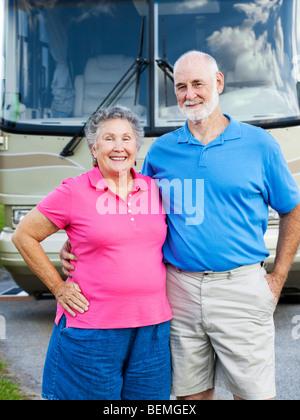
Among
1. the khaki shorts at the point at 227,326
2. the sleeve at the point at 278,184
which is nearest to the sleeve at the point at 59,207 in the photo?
the khaki shorts at the point at 227,326

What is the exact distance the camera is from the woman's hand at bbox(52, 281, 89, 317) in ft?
8.38

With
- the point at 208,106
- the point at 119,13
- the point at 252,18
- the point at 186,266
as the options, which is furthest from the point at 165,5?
the point at 186,266

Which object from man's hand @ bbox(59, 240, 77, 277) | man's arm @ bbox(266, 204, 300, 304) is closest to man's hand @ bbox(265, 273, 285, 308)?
man's arm @ bbox(266, 204, 300, 304)

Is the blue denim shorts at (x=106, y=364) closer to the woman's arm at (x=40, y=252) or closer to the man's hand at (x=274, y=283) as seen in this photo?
the woman's arm at (x=40, y=252)

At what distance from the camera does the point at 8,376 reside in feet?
14.6

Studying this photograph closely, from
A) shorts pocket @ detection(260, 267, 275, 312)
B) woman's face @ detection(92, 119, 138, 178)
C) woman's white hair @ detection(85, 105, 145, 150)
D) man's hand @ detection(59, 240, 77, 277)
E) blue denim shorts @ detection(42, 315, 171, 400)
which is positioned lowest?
blue denim shorts @ detection(42, 315, 171, 400)

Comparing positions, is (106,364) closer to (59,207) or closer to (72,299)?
(72,299)

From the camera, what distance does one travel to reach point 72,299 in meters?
2.57

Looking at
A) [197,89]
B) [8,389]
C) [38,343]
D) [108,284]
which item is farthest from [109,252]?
[38,343]

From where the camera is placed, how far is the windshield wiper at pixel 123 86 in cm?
531

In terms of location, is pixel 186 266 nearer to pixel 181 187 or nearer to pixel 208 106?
pixel 181 187

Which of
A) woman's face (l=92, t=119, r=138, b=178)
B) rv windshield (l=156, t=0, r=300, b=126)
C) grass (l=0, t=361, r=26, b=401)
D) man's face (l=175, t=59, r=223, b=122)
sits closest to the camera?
woman's face (l=92, t=119, r=138, b=178)

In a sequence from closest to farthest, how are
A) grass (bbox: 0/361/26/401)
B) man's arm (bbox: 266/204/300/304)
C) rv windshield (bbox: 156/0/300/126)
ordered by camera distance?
1. man's arm (bbox: 266/204/300/304)
2. grass (bbox: 0/361/26/401)
3. rv windshield (bbox: 156/0/300/126)

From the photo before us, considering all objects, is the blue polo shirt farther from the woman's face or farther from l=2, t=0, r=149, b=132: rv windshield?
l=2, t=0, r=149, b=132: rv windshield
